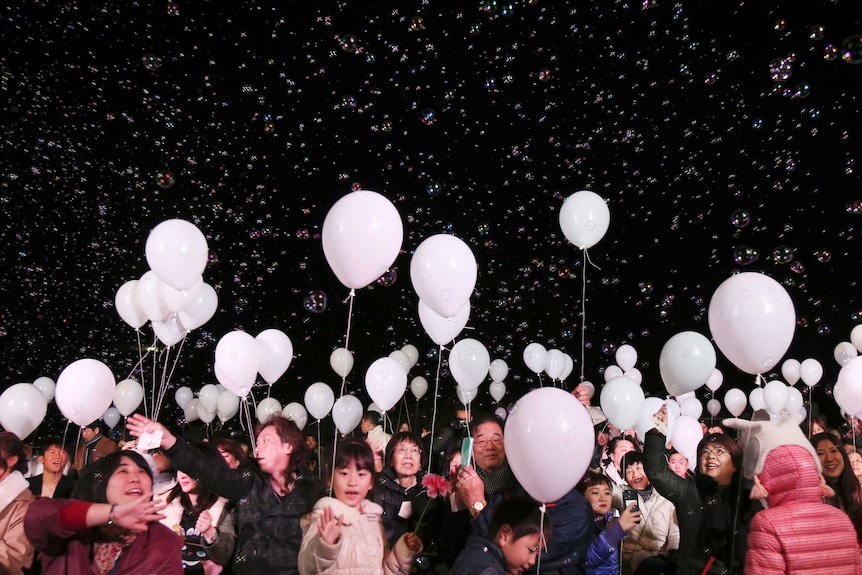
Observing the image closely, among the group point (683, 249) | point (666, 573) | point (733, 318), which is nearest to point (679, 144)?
point (683, 249)

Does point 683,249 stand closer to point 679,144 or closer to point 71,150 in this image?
point 679,144

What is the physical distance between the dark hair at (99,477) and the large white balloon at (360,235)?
178 cm

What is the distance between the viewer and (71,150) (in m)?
8.45

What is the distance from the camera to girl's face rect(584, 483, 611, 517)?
382cm

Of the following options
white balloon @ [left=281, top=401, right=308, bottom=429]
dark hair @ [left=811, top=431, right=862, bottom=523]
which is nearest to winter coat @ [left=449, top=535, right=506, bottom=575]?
dark hair @ [left=811, top=431, right=862, bottom=523]

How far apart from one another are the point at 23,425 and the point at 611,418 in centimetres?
591

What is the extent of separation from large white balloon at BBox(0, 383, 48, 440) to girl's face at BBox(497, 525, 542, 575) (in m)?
5.52

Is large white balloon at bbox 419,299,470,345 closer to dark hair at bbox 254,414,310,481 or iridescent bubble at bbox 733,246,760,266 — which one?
dark hair at bbox 254,414,310,481

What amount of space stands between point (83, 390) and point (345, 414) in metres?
3.06

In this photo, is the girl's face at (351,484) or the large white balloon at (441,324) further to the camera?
the large white balloon at (441,324)

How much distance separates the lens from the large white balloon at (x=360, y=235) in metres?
3.67

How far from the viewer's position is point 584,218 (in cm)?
573

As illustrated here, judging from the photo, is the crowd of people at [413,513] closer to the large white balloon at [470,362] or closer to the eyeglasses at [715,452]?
the eyeglasses at [715,452]

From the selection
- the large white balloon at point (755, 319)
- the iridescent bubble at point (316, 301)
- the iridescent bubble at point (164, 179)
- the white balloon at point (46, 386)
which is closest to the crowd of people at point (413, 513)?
the large white balloon at point (755, 319)
